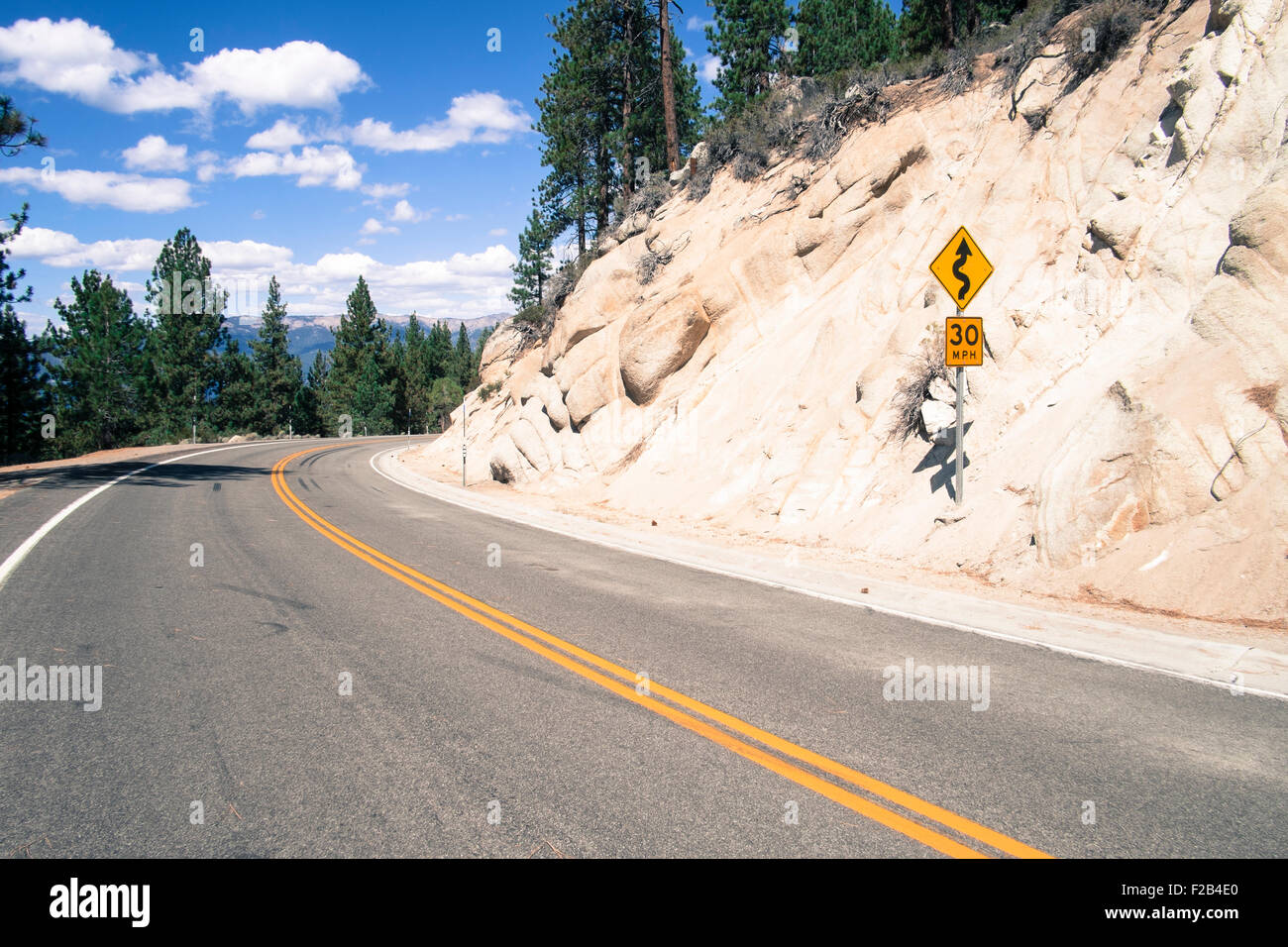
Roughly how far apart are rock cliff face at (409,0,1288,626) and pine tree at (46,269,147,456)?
42.1 m

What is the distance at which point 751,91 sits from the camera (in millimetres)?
33688

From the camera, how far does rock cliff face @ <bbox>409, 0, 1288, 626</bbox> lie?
26.3 feet

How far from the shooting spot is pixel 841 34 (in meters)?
32.0

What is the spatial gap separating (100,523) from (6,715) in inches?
363

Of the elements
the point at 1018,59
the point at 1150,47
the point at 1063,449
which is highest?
the point at 1018,59

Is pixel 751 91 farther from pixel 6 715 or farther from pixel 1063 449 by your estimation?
pixel 6 715

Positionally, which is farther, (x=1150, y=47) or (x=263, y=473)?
(x=263, y=473)

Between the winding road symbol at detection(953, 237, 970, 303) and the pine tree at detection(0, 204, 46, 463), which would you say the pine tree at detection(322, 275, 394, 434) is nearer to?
the pine tree at detection(0, 204, 46, 463)

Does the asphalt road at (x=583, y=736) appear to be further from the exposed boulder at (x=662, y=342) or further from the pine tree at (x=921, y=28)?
the pine tree at (x=921, y=28)

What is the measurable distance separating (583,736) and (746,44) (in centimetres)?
3509

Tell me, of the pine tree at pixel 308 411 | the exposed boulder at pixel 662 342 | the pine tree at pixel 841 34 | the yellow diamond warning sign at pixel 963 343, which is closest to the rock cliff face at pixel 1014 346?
the exposed boulder at pixel 662 342

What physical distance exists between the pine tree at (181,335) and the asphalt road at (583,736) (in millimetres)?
49701

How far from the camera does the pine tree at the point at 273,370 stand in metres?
61.3
